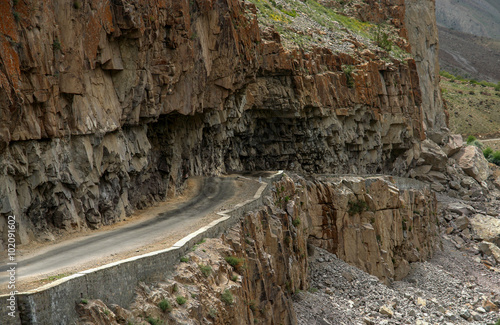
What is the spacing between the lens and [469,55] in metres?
176

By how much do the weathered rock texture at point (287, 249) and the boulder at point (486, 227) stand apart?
5899 mm

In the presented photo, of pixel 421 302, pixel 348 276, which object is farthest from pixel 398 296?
pixel 348 276

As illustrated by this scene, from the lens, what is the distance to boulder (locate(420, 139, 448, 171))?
66.2m

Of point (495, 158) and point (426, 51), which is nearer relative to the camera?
point (426, 51)

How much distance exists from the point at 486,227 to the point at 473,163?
50.4 ft

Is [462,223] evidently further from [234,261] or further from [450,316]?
[234,261]

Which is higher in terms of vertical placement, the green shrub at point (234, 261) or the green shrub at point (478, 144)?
the green shrub at point (234, 261)

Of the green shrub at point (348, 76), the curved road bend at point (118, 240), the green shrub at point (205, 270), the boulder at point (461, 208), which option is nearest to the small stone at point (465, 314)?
the curved road bend at point (118, 240)

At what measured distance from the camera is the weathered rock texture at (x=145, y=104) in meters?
20.5

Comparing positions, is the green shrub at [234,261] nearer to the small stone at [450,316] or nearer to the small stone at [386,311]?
the small stone at [386,311]

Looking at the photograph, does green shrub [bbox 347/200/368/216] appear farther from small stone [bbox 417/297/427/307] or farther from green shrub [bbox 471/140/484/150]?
green shrub [bbox 471/140/484/150]

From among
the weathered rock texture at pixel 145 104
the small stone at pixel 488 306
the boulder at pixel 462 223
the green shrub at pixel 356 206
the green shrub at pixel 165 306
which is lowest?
the small stone at pixel 488 306

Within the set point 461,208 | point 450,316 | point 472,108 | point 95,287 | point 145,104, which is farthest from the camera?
point 472,108

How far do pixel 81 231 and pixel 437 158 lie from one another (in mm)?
49316
